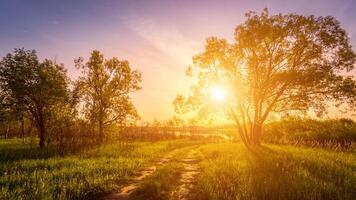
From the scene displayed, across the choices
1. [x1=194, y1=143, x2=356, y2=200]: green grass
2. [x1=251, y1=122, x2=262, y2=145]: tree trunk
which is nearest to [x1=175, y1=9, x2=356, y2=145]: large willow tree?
[x1=251, y1=122, x2=262, y2=145]: tree trunk

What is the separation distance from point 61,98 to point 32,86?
12.0ft

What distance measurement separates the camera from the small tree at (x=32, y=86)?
2714cm

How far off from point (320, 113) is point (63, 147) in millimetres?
25459

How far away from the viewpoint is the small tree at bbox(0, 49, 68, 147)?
27141 millimetres

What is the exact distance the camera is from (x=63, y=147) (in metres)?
23.8

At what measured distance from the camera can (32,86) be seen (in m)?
27.5

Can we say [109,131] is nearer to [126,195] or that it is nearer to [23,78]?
[23,78]

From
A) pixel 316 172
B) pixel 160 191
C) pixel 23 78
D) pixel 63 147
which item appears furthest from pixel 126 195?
pixel 23 78

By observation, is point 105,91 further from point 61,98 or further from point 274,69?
point 274,69

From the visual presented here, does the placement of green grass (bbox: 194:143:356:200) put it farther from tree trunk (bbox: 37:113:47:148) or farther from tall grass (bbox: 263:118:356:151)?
tree trunk (bbox: 37:113:47:148)

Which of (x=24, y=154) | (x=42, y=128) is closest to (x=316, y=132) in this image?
(x=24, y=154)

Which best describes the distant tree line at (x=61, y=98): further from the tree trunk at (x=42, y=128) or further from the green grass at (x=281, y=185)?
the green grass at (x=281, y=185)

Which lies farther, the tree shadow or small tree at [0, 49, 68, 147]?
small tree at [0, 49, 68, 147]

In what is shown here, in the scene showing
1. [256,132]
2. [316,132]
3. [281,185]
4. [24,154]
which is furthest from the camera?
[316,132]
